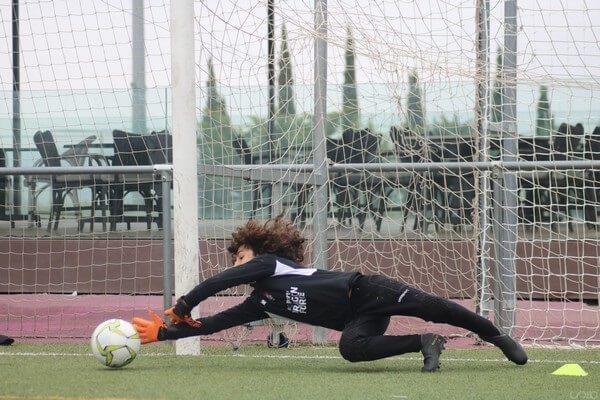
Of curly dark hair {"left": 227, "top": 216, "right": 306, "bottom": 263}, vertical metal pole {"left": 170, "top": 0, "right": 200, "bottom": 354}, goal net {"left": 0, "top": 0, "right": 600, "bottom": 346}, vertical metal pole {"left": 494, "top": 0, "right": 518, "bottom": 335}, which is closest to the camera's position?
curly dark hair {"left": 227, "top": 216, "right": 306, "bottom": 263}

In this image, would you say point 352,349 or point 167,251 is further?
point 167,251

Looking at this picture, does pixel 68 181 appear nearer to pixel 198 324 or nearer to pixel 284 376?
pixel 198 324

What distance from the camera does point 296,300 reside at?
6836 millimetres

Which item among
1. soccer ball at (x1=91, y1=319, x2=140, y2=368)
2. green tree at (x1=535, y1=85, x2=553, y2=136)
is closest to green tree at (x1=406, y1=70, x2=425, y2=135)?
green tree at (x1=535, y1=85, x2=553, y2=136)

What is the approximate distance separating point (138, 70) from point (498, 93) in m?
4.28

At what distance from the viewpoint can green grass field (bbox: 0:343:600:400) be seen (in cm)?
565

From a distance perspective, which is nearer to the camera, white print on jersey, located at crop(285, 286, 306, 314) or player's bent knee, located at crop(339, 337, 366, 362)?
player's bent knee, located at crop(339, 337, 366, 362)

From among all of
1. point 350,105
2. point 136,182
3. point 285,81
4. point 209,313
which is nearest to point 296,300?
point 285,81

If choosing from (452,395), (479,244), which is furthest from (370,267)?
(452,395)

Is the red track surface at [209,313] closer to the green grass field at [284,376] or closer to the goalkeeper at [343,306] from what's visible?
the green grass field at [284,376]

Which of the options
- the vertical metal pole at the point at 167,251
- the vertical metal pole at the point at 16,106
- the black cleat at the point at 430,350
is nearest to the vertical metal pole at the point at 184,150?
the vertical metal pole at the point at 167,251

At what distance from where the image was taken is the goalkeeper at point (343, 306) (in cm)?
672

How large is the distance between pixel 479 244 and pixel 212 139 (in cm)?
245

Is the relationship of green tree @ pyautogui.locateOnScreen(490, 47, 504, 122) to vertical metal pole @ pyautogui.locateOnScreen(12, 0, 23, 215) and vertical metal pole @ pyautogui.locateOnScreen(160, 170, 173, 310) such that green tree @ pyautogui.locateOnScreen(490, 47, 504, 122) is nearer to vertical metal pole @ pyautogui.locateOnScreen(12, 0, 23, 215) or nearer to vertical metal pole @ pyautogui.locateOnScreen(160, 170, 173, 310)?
vertical metal pole @ pyautogui.locateOnScreen(160, 170, 173, 310)
